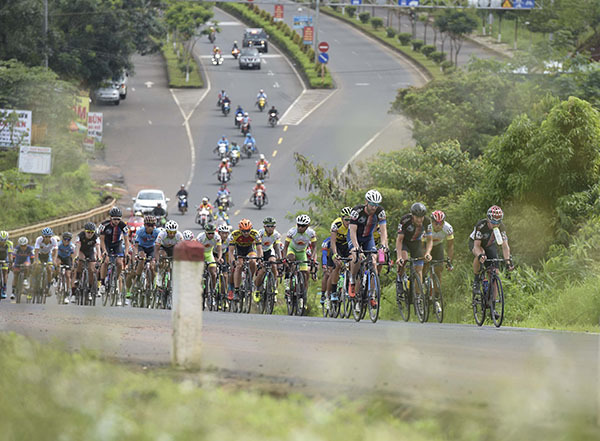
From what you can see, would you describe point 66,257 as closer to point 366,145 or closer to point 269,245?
point 269,245

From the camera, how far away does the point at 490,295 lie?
17.2 metres

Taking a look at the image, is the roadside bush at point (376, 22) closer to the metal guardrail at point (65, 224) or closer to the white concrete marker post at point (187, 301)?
the metal guardrail at point (65, 224)

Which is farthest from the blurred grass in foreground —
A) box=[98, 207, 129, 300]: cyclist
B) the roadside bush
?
the roadside bush

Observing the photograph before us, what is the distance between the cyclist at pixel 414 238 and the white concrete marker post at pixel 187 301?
Answer: 8405 mm

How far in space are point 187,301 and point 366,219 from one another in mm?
8662

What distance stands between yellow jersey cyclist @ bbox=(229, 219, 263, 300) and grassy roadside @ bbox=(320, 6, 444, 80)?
58.0m

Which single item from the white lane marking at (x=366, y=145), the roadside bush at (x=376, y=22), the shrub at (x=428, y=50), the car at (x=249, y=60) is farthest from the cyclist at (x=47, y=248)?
the roadside bush at (x=376, y=22)

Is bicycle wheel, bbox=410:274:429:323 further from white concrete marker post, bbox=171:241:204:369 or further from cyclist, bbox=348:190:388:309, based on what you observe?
white concrete marker post, bbox=171:241:204:369

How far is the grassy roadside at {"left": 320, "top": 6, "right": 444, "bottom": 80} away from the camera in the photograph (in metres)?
89.3

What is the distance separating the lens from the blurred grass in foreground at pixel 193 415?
21.8 feet

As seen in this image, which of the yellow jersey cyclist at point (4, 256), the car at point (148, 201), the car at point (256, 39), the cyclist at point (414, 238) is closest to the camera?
the cyclist at point (414, 238)

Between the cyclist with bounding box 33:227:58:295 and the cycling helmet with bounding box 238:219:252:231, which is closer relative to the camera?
the cycling helmet with bounding box 238:219:252:231

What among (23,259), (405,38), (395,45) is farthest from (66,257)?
(395,45)

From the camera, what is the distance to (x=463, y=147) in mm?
51031
